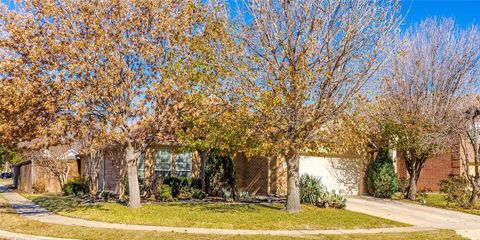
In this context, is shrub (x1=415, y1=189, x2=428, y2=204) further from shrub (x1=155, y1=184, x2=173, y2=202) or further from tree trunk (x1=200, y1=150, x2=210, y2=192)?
shrub (x1=155, y1=184, x2=173, y2=202)

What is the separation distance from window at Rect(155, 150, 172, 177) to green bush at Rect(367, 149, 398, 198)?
9.92 m

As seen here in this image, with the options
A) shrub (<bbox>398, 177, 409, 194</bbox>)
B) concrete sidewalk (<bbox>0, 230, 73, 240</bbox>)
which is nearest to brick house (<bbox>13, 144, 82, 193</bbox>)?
concrete sidewalk (<bbox>0, 230, 73, 240</bbox>)

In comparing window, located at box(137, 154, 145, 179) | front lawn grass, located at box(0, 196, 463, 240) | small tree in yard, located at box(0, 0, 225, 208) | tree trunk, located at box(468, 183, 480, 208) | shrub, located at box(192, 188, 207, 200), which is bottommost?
front lawn grass, located at box(0, 196, 463, 240)

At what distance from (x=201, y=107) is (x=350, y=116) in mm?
4779

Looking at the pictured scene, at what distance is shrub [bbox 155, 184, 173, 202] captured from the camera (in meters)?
20.8

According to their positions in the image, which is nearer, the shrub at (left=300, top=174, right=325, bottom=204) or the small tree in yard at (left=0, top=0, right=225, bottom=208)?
the small tree in yard at (left=0, top=0, right=225, bottom=208)

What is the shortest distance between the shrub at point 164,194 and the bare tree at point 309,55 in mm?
7528

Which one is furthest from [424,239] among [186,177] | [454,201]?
[186,177]

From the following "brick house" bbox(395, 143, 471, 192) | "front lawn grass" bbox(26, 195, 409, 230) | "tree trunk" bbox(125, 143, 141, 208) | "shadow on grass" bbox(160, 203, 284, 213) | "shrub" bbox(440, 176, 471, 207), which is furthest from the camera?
"brick house" bbox(395, 143, 471, 192)

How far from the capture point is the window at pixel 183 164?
24.4 m

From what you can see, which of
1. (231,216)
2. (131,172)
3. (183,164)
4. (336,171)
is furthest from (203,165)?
(231,216)

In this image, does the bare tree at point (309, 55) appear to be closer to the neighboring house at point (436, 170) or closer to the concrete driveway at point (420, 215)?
the concrete driveway at point (420, 215)

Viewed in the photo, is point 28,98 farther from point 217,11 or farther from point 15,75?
point 217,11

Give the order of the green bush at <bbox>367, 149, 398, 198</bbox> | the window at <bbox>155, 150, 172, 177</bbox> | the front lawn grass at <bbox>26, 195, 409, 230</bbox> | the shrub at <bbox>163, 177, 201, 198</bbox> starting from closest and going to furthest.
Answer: the front lawn grass at <bbox>26, 195, 409, 230</bbox>, the shrub at <bbox>163, 177, 201, 198</bbox>, the green bush at <bbox>367, 149, 398, 198</bbox>, the window at <bbox>155, 150, 172, 177</bbox>
